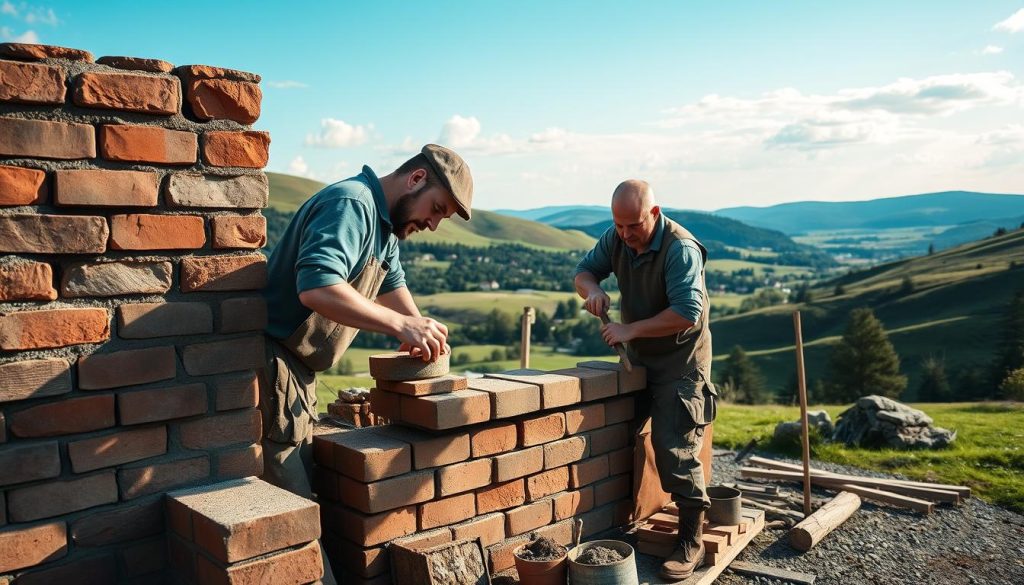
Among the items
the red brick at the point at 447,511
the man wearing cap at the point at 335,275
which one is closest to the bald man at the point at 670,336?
the red brick at the point at 447,511

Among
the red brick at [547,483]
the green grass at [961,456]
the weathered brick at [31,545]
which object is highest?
the weathered brick at [31,545]

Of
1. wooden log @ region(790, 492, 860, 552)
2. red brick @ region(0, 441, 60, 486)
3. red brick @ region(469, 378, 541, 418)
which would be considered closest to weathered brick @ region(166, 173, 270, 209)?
red brick @ region(0, 441, 60, 486)

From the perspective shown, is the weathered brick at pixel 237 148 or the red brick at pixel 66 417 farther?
the weathered brick at pixel 237 148

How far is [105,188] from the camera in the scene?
274 cm

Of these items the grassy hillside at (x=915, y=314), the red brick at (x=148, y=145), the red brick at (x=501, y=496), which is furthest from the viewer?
the grassy hillside at (x=915, y=314)

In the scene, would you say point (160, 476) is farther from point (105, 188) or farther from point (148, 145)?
point (148, 145)

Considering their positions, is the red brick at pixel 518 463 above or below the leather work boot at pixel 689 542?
above

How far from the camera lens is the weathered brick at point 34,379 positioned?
258 cm

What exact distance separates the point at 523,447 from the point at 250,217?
1.94 metres

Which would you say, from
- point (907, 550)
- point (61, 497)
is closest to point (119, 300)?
point (61, 497)

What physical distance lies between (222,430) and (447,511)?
1230mm

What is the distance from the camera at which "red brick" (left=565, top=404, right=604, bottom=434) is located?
4465 mm

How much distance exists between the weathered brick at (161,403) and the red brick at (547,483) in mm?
1900

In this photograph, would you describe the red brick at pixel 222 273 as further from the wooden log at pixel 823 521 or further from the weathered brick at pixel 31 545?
the wooden log at pixel 823 521
